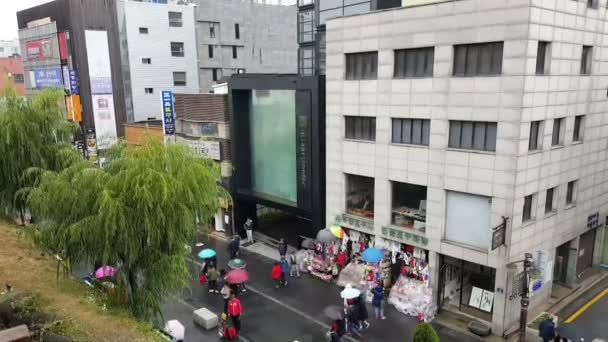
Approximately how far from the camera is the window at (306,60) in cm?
2605

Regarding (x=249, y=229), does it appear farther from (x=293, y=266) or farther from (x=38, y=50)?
(x=38, y=50)

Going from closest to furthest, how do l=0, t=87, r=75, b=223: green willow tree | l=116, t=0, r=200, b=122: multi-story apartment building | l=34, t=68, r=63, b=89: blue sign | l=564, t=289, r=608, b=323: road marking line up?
l=0, t=87, r=75, b=223: green willow tree → l=564, t=289, r=608, b=323: road marking → l=116, t=0, r=200, b=122: multi-story apartment building → l=34, t=68, r=63, b=89: blue sign

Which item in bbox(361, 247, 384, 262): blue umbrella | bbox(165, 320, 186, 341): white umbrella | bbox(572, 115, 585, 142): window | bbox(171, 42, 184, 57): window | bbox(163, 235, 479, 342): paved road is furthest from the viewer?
bbox(171, 42, 184, 57): window

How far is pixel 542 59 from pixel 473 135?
12.4 ft

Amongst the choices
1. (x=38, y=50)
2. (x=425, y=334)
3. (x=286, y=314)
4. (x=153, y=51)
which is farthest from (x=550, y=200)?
(x=38, y=50)

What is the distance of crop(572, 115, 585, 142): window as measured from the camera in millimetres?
20844

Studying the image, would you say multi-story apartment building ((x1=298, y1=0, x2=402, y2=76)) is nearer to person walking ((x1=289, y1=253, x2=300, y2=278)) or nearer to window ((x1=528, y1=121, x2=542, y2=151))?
window ((x1=528, y1=121, x2=542, y2=151))

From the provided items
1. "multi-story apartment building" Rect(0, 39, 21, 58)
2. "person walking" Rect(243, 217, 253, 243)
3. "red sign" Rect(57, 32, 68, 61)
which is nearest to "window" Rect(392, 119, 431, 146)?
"person walking" Rect(243, 217, 253, 243)

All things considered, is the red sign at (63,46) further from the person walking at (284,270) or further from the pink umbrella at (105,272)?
the pink umbrella at (105,272)

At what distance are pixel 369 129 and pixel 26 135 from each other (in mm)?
14533

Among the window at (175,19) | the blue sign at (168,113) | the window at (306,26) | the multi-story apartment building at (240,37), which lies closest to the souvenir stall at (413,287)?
the window at (306,26)

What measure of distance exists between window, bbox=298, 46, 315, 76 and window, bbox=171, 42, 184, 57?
24694 mm

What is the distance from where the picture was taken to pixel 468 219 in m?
18.9

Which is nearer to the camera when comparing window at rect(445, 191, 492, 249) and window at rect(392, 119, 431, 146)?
window at rect(445, 191, 492, 249)
